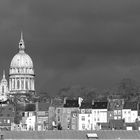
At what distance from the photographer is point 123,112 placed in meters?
169

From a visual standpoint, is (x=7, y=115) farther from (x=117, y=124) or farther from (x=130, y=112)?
(x=117, y=124)

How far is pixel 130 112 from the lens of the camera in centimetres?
16750

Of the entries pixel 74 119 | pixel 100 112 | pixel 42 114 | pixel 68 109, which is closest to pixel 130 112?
pixel 100 112

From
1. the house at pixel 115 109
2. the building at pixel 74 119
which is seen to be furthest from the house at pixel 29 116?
the house at pixel 115 109

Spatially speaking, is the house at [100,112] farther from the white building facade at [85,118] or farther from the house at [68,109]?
the house at [68,109]

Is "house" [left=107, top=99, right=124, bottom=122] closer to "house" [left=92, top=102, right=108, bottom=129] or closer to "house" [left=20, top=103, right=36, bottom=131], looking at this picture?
"house" [left=92, top=102, right=108, bottom=129]

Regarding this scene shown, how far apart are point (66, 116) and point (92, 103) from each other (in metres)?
5.07

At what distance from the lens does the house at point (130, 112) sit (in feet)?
543

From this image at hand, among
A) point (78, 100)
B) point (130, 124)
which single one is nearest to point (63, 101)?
point (78, 100)

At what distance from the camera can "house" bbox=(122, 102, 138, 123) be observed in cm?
16546

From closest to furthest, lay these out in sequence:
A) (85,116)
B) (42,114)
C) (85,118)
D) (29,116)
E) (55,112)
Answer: (85,118) < (85,116) < (55,112) < (42,114) < (29,116)

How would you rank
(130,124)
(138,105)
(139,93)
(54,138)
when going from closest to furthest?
(54,138)
(130,124)
(138,105)
(139,93)

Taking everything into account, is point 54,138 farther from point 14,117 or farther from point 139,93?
point 139,93

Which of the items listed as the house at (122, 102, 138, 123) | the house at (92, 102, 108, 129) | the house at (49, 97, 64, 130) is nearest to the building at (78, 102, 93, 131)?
the house at (92, 102, 108, 129)
